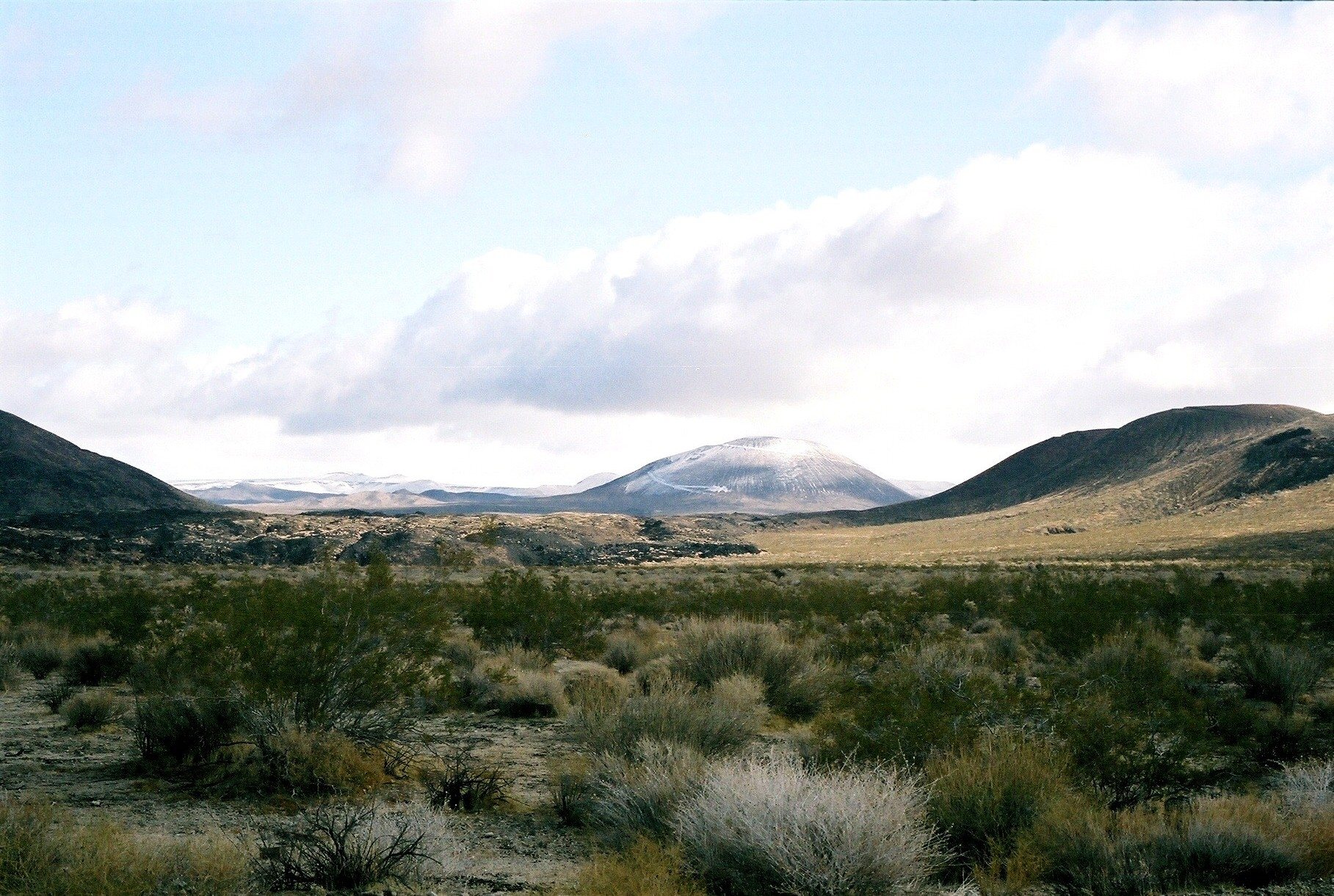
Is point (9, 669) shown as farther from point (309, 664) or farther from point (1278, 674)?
point (1278, 674)

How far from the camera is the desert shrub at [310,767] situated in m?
8.69

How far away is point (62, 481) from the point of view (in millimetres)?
94000

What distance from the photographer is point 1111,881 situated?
626 cm

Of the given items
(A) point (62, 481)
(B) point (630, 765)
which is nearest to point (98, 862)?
(B) point (630, 765)

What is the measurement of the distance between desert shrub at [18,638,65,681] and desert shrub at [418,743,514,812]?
36.9 feet

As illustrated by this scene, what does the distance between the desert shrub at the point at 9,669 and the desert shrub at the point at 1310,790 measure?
1753 cm

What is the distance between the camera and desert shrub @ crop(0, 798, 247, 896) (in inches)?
207

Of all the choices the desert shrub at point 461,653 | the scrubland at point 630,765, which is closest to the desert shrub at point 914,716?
the scrubland at point 630,765

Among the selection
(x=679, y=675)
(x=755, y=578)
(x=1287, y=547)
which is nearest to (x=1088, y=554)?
(x=1287, y=547)

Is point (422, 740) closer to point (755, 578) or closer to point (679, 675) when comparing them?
point (679, 675)

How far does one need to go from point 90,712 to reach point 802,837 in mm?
10228

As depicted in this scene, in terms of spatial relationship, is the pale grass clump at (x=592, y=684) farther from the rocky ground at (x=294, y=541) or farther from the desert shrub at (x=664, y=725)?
the rocky ground at (x=294, y=541)

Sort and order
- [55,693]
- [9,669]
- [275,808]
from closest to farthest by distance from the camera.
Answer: [275,808], [55,693], [9,669]

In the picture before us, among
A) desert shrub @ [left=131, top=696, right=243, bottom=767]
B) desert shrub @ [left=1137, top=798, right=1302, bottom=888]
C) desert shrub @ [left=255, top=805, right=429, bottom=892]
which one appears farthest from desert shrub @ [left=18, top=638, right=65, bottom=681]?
desert shrub @ [left=1137, top=798, right=1302, bottom=888]
